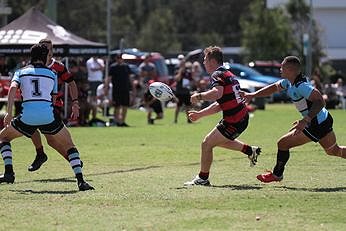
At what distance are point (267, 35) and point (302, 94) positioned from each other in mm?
47326

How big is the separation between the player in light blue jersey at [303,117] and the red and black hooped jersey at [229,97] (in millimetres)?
572

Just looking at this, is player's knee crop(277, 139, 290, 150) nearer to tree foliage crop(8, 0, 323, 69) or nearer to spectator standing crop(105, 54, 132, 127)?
spectator standing crop(105, 54, 132, 127)

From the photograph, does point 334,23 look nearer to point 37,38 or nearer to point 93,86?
point 93,86

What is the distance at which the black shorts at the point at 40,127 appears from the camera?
12.5 metres

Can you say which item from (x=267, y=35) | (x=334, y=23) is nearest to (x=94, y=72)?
(x=267, y=35)

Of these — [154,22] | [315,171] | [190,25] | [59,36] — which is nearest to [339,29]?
[154,22]

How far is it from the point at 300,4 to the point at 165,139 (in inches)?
1495

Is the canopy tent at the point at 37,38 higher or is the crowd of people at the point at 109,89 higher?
the canopy tent at the point at 37,38

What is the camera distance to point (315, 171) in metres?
14.7

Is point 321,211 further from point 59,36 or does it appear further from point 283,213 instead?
point 59,36

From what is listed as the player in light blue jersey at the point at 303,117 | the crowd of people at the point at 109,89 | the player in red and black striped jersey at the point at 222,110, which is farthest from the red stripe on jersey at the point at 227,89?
the crowd of people at the point at 109,89

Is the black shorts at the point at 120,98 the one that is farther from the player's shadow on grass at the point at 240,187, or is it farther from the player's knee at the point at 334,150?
the player's knee at the point at 334,150

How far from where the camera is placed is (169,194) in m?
11.8

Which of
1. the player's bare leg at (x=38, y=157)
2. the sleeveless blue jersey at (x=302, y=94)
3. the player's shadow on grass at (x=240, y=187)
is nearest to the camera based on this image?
the sleeveless blue jersey at (x=302, y=94)
